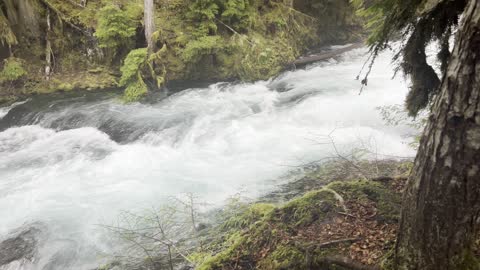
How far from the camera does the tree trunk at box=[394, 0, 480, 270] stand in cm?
177

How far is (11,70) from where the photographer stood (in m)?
9.34

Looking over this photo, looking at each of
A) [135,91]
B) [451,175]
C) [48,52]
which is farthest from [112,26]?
[451,175]

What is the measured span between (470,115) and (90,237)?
17.1ft

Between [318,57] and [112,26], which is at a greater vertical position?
[112,26]

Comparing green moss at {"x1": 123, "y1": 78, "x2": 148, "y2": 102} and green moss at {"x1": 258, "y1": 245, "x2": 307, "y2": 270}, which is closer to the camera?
green moss at {"x1": 258, "y1": 245, "x2": 307, "y2": 270}

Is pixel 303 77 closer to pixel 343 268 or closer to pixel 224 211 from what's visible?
pixel 224 211

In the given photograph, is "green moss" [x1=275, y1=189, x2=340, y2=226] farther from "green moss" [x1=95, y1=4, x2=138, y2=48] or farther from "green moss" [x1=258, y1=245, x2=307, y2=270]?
"green moss" [x1=95, y1=4, x2=138, y2=48]

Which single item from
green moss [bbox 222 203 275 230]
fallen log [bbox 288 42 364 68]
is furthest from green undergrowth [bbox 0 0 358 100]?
green moss [bbox 222 203 275 230]

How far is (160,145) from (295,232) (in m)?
5.70

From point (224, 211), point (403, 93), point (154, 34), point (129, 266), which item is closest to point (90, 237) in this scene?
point (129, 266)

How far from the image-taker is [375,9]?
340 cm

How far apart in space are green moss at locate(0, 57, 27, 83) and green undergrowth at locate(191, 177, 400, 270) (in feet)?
27.5

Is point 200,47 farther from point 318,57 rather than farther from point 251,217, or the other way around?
point 251,217

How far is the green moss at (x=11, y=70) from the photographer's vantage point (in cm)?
935
